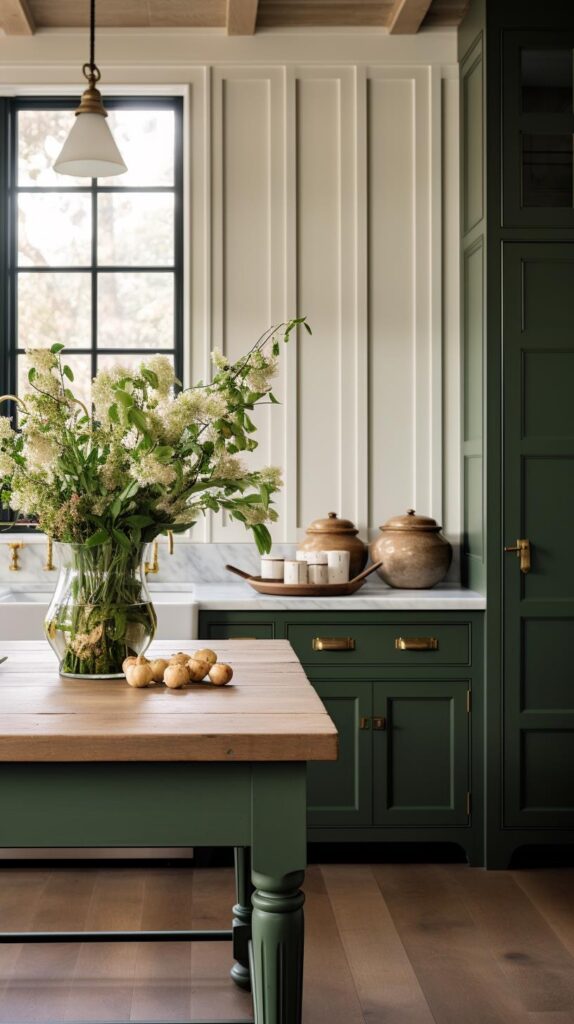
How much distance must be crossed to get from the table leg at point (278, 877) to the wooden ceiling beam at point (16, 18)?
11.4ft

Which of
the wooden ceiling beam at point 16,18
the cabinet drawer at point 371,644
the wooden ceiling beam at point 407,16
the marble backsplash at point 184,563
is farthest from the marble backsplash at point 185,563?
the wooden ceiling beam at point 407,16

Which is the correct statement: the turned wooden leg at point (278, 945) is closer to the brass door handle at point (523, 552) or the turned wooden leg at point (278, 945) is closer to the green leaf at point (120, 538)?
the green leaf at point (120, 538)

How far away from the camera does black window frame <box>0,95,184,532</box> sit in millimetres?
4398

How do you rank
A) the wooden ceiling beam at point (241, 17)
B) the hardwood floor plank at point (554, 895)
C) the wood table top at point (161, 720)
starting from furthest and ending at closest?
1. the wooden ceiling beam at point (241, 17)
2. the hardwood floor plank at point (554, 895)
3. the wood table top at point (161, 720)

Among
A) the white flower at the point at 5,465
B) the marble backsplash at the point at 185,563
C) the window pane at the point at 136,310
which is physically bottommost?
the marble backsplash at the point at 185,563

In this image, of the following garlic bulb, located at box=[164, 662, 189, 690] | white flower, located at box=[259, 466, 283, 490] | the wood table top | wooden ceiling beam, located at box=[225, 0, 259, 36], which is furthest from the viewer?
wooden ceiling beam, located at box=[225, 0, 259, 36]

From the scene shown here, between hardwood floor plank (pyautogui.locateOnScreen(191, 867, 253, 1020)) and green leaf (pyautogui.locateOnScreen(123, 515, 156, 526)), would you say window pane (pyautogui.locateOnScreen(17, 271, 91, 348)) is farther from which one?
green leaf (pyautogui.locateOnScreen(123, 515, 156, 526))

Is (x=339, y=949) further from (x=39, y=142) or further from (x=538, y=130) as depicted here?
(x=39, y=142)

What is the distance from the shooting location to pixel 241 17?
4117 millimetres

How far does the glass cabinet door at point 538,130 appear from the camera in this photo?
3791mm

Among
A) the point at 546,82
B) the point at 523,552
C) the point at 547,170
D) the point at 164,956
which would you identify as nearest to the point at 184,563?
the point at 523,552

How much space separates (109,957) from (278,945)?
152 cm

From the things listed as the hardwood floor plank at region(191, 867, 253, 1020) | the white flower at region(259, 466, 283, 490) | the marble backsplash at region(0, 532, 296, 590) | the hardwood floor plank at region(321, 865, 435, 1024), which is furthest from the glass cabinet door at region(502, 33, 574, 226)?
the hardwood floor plank at region(191, 867, 253, 1020)

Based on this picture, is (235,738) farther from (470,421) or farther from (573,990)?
(470,421)
